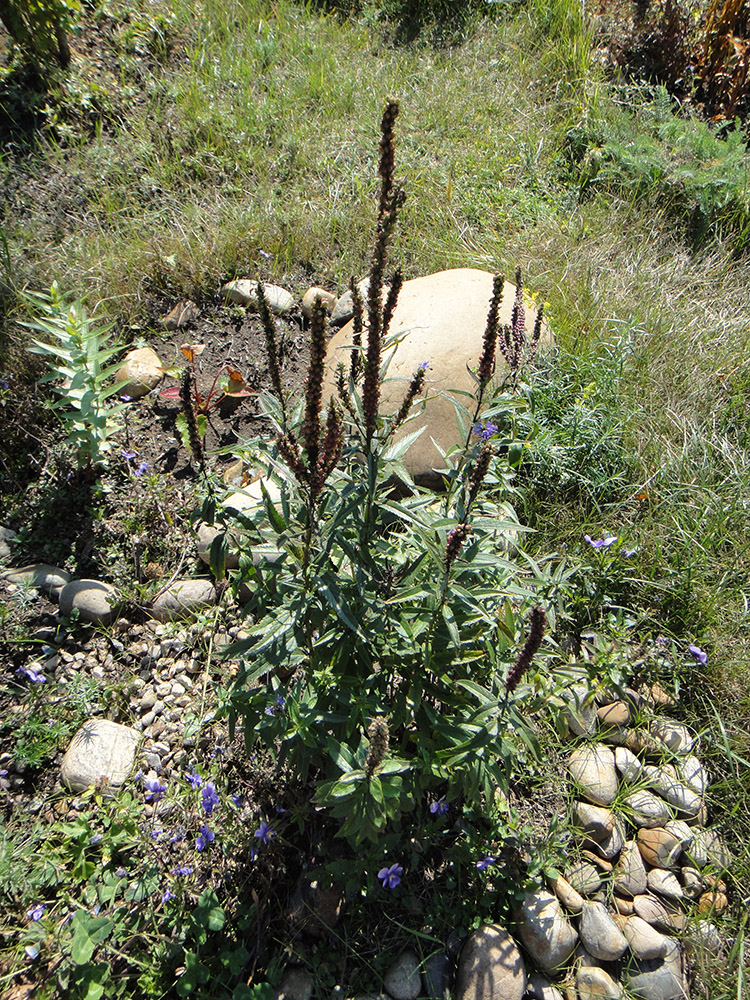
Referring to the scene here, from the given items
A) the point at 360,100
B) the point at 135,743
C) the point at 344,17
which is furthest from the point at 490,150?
the point at 135,743

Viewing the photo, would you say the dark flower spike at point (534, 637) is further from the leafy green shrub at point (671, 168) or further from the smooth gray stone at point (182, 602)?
the leafy green shrub at point (671, 168)

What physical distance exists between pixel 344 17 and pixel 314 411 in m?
7.00

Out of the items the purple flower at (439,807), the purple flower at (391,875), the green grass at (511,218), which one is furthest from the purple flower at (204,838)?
the green grass at (511,218)

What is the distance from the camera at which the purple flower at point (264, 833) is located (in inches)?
103

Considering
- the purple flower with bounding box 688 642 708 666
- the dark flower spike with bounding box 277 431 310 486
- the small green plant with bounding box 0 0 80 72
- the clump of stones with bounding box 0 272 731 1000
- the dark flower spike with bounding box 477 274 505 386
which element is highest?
the small green plant with bounding box 0 0 80 72

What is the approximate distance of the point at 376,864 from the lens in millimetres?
2506

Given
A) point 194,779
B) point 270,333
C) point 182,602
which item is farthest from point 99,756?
point 270,333

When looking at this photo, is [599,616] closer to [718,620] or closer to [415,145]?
[718,620]

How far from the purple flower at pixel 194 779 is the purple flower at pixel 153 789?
0.32 ft

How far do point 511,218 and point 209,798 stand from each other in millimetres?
4527

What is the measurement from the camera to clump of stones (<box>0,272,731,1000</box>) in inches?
101

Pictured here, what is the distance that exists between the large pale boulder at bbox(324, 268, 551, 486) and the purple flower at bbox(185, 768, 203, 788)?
71.8 inches

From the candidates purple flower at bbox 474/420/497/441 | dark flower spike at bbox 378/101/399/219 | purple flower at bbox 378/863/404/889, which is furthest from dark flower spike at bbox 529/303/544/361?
purple flower at bbox 378/863/404/889

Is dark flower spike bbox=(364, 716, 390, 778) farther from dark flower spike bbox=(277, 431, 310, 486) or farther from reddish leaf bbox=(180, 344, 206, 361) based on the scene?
reddish leaf bbox=(180, 344, 206, 361)
